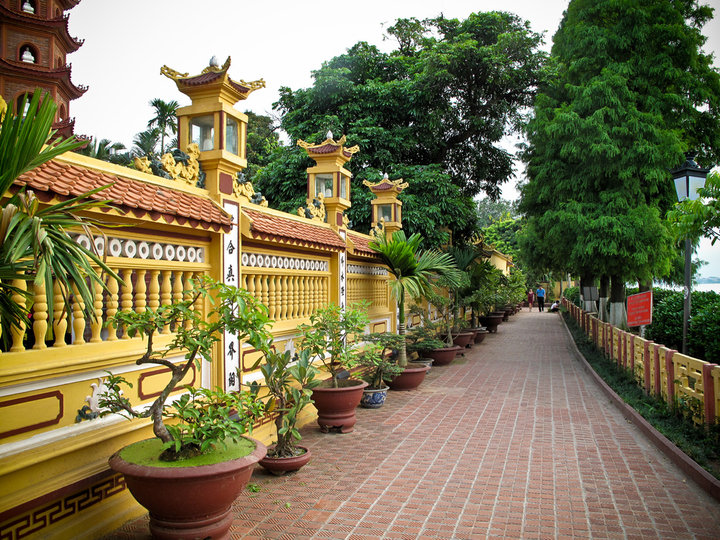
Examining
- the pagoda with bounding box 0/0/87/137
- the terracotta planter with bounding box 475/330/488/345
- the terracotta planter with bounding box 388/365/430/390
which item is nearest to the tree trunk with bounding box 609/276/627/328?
the terracotta planter with bounding box 475/330/488/345

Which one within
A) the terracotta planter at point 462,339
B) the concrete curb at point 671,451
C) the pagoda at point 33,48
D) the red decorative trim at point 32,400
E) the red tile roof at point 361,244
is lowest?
the concrete curb at point 671,451

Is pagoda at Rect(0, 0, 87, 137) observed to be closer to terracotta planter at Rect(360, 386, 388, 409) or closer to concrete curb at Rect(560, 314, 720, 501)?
terracotta planter at Rect(360, 386, 388, 409)

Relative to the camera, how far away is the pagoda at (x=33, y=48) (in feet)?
57.0

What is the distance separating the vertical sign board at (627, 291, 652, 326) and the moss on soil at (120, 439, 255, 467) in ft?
23.0

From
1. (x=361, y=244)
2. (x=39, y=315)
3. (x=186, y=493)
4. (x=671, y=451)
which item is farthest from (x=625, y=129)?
(x=39, y=315)

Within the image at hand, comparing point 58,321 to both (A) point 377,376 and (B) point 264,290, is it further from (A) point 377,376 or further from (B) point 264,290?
(A) point 377,376

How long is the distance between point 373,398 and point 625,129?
922 cm

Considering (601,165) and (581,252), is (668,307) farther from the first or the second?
(601,165)

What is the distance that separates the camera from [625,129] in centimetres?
1231

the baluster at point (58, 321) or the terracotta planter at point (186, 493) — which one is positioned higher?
the baluster at point (58, 321)

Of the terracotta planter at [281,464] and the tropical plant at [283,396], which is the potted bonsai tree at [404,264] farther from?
the terracotta planter at [281,464]

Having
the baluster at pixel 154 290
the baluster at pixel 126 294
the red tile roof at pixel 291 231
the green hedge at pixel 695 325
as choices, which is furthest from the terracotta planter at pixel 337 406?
the green hedge at pixel 695 325

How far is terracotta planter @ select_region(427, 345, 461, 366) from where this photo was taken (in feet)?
39.8

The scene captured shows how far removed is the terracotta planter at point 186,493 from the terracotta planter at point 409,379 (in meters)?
5.79
